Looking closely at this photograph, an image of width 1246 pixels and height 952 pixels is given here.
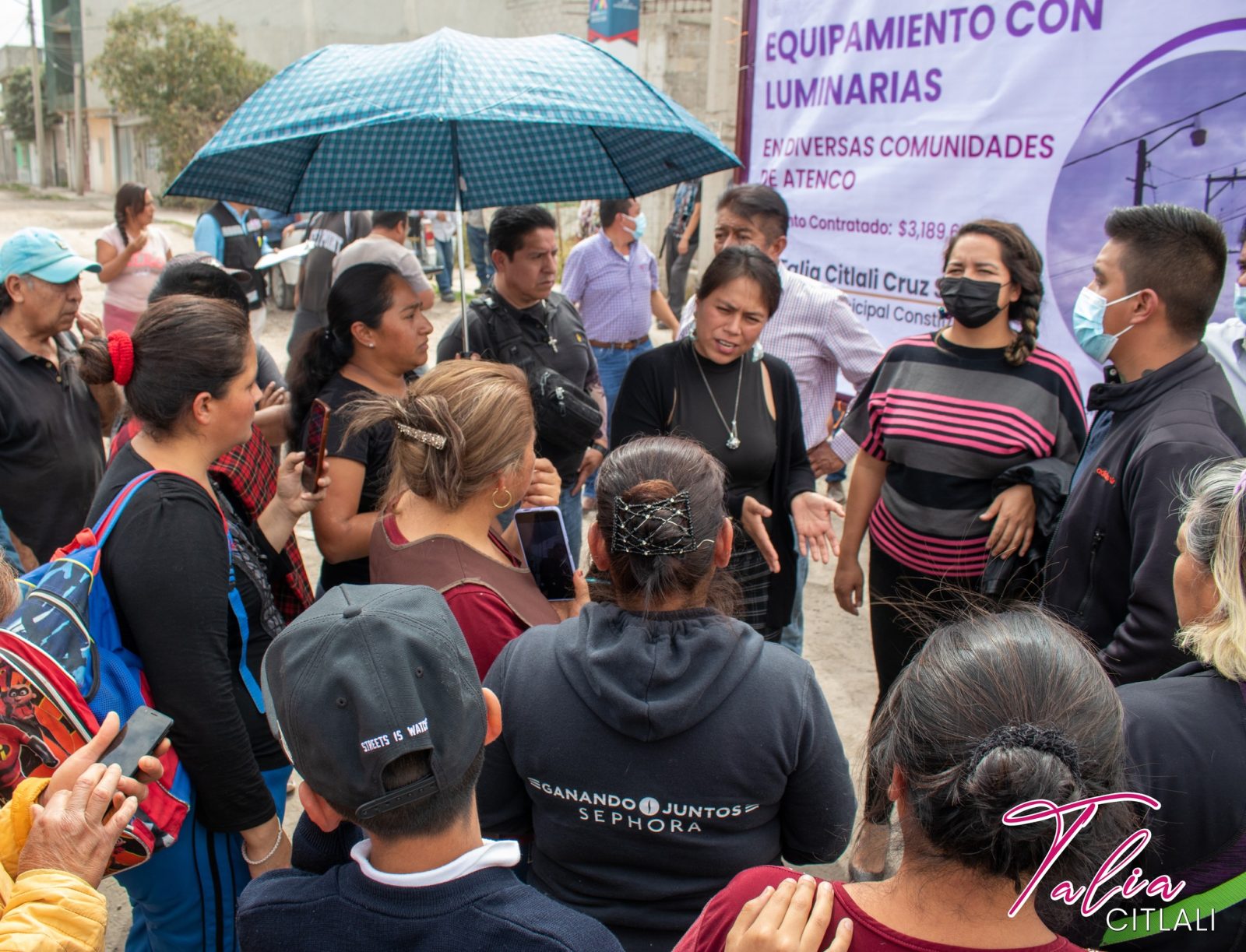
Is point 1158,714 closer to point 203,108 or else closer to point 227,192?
point 227,192

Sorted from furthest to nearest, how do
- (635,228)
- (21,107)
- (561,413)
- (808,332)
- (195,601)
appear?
(21,107) < (635,228) < (808,332) < (561,413) < (195,601)

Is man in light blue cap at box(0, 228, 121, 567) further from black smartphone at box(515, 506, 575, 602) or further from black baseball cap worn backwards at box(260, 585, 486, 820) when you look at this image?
black baseball cap worn backwards at box(260, 585, 486, 820)

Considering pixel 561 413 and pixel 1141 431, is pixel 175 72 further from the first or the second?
pixel 1141 431

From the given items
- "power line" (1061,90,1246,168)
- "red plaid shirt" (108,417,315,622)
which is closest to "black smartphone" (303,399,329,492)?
"red plaid shirt" (108,417,315,622)

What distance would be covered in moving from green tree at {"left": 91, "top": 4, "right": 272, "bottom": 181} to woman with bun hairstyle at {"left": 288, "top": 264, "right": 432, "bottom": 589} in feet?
99.8

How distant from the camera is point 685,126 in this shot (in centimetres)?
324

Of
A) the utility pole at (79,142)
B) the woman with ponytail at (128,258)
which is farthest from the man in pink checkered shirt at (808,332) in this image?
the utility pole at (79,142)

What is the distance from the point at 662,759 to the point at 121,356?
1547 millimetres

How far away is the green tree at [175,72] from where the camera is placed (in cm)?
2936

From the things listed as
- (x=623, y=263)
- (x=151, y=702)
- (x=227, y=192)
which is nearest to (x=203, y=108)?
(x=623, y=263)

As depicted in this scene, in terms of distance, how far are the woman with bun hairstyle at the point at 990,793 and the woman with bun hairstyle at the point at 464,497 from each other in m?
0.98

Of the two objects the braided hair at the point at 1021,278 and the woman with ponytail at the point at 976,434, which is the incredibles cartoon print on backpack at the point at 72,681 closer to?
the woman with ponytail at the point at 976,434

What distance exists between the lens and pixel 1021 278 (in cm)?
301

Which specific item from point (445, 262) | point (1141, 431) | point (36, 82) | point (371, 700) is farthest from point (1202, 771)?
point (36, 82)
